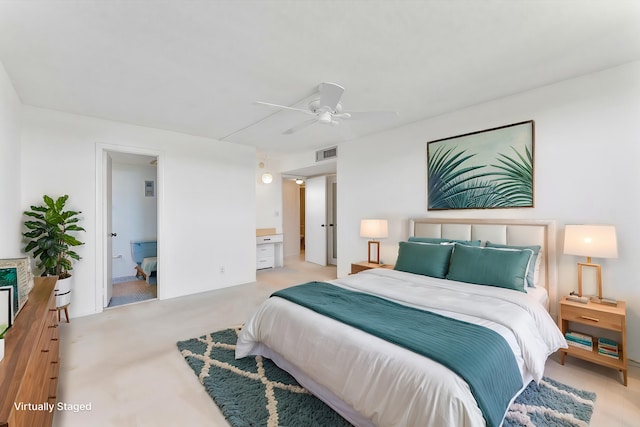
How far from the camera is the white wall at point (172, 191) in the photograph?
3365 mm

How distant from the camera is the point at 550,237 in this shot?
2785 mm

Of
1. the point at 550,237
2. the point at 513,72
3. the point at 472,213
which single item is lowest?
the point at 550,237

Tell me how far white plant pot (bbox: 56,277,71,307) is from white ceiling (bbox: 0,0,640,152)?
6.49ft

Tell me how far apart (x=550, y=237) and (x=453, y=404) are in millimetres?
2345

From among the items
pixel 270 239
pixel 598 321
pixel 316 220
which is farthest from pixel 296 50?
pixel 316 220

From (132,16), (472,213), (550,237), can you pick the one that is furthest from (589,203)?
(132,16)

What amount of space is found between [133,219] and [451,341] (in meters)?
5.95

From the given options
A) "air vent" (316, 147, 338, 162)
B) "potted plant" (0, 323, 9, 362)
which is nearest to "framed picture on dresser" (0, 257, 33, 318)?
"potted plant" (0, 323, 9, 362)

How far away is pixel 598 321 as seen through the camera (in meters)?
2.25

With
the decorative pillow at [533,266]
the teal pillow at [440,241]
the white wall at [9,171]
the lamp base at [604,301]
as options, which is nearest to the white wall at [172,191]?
the white wall at [9,171]

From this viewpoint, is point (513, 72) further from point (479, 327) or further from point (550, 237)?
point (479, 327)

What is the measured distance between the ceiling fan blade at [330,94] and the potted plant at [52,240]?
120 inches

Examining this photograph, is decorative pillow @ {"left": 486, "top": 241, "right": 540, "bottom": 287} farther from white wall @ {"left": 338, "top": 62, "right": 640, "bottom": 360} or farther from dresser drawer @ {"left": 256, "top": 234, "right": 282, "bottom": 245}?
dresser drawer @ {"left": 256, "top": 234, "right": 282, "bottom": 245}

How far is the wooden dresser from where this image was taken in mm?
921
